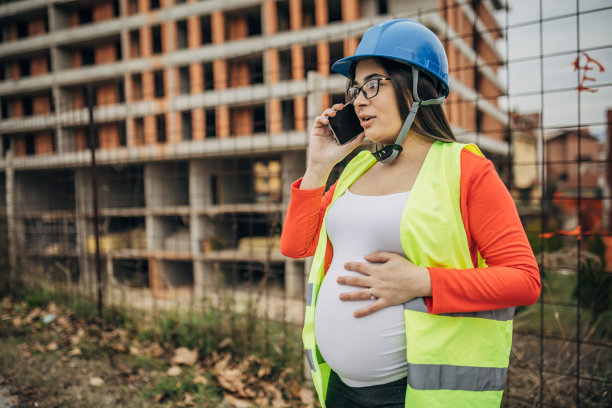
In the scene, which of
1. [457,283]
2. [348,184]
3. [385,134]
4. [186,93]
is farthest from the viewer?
[186,93]

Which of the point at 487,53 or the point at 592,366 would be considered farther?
the point at 487,53

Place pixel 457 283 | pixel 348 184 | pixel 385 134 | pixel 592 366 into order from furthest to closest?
1. pixel 592 366
2. pixel 348 184
3. pixel 385 134
4. pixel 457 283

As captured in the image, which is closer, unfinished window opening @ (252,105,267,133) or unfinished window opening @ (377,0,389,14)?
unfinished window opening @ (377,0,389,14)

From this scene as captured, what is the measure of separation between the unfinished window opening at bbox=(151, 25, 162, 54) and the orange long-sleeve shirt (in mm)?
30247

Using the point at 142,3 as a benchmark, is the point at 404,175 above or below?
below

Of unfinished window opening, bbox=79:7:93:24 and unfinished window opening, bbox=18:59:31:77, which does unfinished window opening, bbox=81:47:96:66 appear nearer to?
unfinished window opening, bbox=79:7:93:24

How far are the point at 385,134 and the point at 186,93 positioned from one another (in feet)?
88.1

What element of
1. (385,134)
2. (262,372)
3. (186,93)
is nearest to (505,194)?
(385,134)

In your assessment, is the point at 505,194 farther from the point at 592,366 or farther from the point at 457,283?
the point at 592,366

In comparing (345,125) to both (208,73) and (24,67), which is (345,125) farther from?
(24,67)

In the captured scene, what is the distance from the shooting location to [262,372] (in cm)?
358

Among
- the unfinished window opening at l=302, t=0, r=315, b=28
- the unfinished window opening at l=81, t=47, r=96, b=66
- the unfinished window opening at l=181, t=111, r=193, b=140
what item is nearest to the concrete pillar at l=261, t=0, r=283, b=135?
the unfinished window opening at l=302, t=0, r=315, b=28

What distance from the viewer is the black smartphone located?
166 centimetres

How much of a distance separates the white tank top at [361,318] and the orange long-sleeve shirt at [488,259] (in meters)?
0.18
